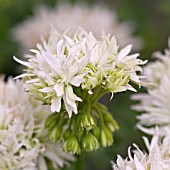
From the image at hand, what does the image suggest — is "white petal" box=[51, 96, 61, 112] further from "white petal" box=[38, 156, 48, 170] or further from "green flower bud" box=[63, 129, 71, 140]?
"white petal" box=[38, 156, 48, 170]

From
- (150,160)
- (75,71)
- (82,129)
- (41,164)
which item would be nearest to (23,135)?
(41,164)

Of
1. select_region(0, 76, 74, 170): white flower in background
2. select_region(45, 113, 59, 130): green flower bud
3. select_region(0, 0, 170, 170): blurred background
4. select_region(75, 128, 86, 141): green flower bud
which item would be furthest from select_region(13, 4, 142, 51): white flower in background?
select_region(75, 128, 86, 141): green flower bud

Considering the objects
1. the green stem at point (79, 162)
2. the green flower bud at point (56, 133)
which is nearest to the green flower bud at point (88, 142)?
the green flower bud at point (56, 133)

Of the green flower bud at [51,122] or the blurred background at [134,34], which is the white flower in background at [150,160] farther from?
the blurred background at [134,34]

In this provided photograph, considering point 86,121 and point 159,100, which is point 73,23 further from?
point 86,121

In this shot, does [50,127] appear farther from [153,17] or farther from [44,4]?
[153,17]

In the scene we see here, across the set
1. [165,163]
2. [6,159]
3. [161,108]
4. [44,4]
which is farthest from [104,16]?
[165,163]
